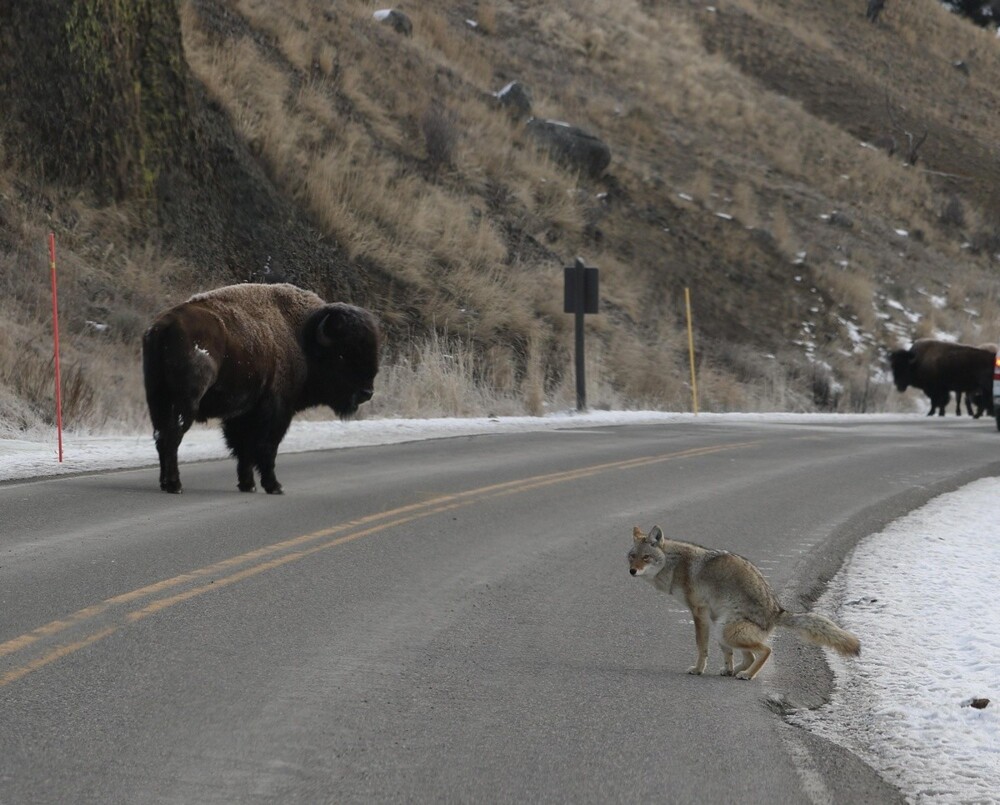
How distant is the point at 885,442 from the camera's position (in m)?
22.7

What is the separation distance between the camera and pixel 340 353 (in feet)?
46.6

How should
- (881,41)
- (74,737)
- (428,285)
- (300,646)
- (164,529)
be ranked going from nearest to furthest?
(74,737), (300,646), (164,529), (428,285), (881,41)

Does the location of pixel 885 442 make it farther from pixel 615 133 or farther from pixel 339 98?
pixel 615 133

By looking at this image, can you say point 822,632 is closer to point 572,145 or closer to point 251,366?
point 251,366

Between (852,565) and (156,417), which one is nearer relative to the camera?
(852,565)

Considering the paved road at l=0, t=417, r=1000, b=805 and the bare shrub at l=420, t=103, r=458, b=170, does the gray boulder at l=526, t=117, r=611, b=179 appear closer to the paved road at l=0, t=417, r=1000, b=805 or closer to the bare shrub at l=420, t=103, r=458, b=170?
the bare shrub at l=420, t=103, r=458, b=170

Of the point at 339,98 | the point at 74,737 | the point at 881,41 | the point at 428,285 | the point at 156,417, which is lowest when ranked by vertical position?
the point at 74,737

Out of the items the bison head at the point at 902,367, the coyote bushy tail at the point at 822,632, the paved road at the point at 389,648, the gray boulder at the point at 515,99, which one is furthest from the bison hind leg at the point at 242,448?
the gray boulder at the point at 515,99

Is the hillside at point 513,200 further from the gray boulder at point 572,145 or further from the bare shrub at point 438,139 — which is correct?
the gray boulder at point 572,145

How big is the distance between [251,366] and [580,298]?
15430 millimetres

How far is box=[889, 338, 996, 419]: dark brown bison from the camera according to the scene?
34.6 meters

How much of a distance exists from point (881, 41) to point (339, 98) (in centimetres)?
3814

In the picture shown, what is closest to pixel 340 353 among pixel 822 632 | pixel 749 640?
pixel 749 640

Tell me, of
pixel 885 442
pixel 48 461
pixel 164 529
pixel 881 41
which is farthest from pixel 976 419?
pixel 881 41
